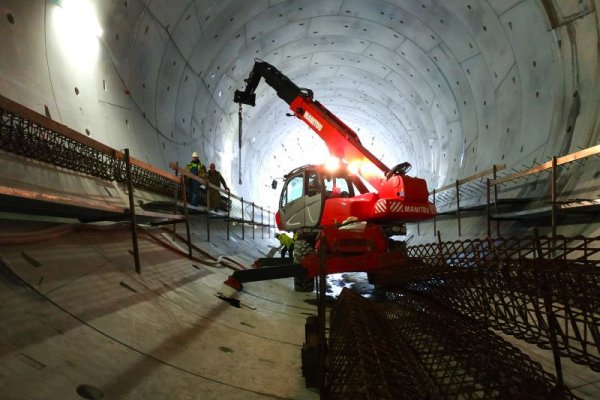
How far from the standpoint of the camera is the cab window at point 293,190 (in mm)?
7861

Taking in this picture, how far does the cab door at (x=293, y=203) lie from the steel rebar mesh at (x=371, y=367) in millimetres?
4639

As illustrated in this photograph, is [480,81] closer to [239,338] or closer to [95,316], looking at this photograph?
[239,338]

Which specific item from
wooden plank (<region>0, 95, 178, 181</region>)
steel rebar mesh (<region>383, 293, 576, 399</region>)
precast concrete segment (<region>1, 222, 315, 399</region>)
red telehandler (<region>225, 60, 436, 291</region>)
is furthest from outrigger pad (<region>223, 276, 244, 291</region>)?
wooden plank (<region>0, 95, 178, 181</region>)

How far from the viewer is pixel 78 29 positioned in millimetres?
4645

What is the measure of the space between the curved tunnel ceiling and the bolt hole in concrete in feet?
10.2

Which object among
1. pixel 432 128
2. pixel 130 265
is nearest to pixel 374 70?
pixel 432 128

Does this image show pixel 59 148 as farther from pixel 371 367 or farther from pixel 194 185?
pixel 194 185

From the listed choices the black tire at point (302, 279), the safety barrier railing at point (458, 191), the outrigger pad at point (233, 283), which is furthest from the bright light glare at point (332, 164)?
the outrigger pad at point (233, 283)

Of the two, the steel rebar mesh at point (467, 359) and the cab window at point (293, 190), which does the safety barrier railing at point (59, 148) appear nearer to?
the steel rebar mesh at point (467, 359)

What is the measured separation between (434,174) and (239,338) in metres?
10.7

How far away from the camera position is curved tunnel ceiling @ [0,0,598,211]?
5.31m

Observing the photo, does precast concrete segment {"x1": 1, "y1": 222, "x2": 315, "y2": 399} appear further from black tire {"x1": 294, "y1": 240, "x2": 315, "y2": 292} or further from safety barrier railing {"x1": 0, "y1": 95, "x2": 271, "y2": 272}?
black tire {"x1": 294, "y1": 240, "x2": 315, "y2": 292}

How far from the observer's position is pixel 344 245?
6.27 m

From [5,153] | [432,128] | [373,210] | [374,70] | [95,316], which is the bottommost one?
[95,316]
